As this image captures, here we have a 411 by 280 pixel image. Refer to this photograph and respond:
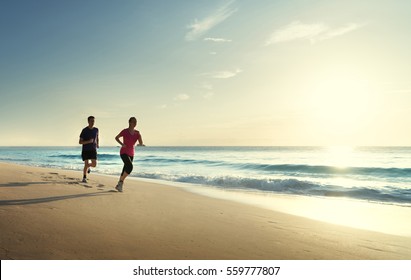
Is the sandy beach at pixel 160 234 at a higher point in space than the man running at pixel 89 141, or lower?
lower

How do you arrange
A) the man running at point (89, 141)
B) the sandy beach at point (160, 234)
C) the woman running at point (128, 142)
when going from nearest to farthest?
the sandy beach at point (160, 234) → the woman running at point (128, 142) → the man running at point (89, 141)

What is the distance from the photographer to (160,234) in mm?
4410

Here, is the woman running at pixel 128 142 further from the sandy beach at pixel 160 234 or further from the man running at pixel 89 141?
the sandy beach at pixel 160 234

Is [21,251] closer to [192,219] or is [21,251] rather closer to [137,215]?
[137,215]

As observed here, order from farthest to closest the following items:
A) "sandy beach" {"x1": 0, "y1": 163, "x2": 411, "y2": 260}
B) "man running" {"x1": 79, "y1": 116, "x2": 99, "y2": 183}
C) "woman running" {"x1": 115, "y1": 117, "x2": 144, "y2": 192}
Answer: "man running" {"x1": 79, "y1": 116, "x2": 99, "y2": 183}, "woman running" {"x1": 115, "y1": 117, "x2": 144, "y2": 192}, "sandy beach" {"x1": 0, "y1": 163, "x2": 411, "y2": 260}

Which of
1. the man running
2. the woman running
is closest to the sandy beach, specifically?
the woman running

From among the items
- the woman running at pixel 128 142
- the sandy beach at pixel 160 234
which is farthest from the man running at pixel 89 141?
the sandy beach at pixel 160 234

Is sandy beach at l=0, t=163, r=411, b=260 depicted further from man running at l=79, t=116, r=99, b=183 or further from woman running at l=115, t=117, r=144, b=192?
man running at l=79, t=116, r=99, b=183

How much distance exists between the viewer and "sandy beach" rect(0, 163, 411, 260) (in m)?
3.55

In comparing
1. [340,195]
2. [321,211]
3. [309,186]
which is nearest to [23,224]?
[321,211]

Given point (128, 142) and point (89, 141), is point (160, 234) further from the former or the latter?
point (89, 141)

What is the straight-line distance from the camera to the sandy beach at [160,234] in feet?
11.7

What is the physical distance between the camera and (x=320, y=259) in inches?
153

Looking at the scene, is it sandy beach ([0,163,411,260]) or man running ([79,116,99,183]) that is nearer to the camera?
sandy beach ([0,163,411,260])
